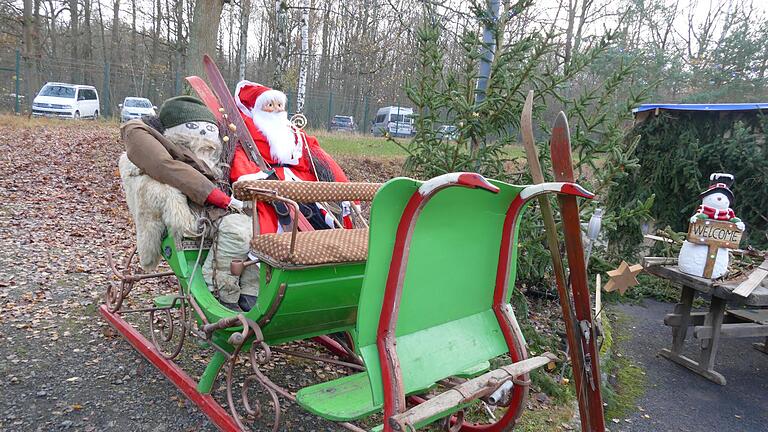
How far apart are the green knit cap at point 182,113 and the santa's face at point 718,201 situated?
3.90 m

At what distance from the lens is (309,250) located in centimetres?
235

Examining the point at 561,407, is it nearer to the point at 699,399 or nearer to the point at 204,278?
the point at 699,399

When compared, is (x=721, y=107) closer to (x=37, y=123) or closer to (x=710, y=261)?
(x=710, y=261)

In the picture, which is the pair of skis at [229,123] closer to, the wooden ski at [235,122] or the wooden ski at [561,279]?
the wooden ski at [235,122]

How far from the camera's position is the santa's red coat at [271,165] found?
307 centimetres

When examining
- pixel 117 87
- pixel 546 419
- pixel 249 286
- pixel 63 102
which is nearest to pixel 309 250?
pixel 249 286

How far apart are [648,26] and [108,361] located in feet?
81.5

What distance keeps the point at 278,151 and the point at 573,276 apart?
2166 mm

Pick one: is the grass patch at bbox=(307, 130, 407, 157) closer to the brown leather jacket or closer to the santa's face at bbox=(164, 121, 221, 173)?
the santa's face at bbox=(164, 121, 221, 173)

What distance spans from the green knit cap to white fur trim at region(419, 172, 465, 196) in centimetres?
212

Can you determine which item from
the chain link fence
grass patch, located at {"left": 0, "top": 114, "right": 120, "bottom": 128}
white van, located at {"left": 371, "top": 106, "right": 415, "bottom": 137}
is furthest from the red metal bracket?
white van, located at {"left": 371, "top": 106, "right": 415, "bottom": 137}

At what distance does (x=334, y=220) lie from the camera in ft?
11.3

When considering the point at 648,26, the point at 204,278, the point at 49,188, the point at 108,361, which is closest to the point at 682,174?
the point at 204,278

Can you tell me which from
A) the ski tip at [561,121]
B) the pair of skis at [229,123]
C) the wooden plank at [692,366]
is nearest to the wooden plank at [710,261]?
the wooden plank at [692,366]
